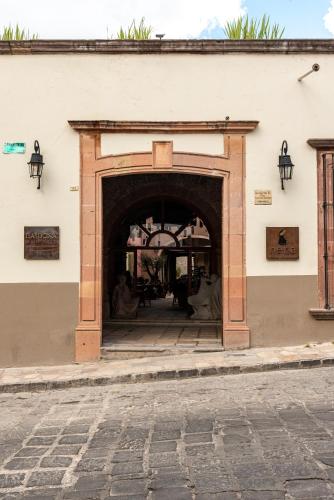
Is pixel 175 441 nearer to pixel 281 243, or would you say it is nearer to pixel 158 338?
pixel 281 243

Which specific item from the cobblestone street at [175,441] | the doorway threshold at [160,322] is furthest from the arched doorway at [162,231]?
the cobblestone street at [175,441]

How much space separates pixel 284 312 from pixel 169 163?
308 cm

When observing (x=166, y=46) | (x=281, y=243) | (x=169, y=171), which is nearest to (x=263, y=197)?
(x=281, y=243)

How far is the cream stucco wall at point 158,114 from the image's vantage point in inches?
329

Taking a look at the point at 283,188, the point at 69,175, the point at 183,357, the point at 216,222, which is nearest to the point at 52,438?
the point at 183,357

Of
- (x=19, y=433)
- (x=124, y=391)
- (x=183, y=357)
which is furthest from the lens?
(x=183, y=357)

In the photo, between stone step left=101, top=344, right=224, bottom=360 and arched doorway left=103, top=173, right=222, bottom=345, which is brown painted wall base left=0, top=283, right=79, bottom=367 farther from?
arched doorway left=103, top=173, right=222, bottom=345

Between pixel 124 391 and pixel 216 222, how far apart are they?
6.43 m

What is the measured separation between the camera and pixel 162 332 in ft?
34.1

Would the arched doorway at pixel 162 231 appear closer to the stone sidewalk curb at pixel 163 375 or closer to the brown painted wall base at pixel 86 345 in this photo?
the brown painted wall base at pixel 86 345

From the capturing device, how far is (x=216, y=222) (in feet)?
40.4

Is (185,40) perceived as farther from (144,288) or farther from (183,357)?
(144,288)

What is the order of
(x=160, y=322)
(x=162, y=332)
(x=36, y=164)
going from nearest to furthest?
(x=36, y=164) → (x=162, y=332) → (x=160, y=322)

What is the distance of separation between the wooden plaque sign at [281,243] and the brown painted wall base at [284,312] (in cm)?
36
